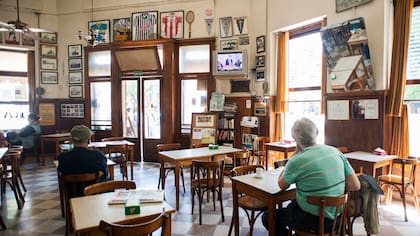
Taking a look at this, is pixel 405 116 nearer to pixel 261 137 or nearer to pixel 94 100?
pixel 261 137

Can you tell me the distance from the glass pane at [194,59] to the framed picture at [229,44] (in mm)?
369

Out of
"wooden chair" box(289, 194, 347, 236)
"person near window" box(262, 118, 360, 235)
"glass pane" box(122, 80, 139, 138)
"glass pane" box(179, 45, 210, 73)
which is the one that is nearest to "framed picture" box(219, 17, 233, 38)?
"glass pane" box(179, 45, 210, 73)

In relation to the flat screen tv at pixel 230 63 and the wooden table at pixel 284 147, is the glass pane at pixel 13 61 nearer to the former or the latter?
the flat screen tv at pixel 230 63

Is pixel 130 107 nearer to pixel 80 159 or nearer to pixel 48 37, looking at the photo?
pixel 48 37

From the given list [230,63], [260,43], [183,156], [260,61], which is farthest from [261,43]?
[183,156]

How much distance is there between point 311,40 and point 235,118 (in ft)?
7.64

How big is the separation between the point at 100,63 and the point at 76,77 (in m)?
0.89

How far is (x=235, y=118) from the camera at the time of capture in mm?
6586

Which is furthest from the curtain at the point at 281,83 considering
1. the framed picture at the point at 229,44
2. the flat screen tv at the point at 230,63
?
the framed picture at the point at 229,44

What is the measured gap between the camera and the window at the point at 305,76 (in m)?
5.43

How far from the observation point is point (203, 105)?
22.9 feet

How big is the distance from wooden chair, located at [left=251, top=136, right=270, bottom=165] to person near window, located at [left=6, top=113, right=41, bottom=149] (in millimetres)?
5367

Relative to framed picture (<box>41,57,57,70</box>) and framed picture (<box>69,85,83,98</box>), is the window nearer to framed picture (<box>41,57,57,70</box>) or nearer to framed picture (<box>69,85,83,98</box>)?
framed picture (<box>69,85,83,98</box>)

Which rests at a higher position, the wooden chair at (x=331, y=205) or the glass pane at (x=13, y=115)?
the glass pane at (x=13, y=115)
